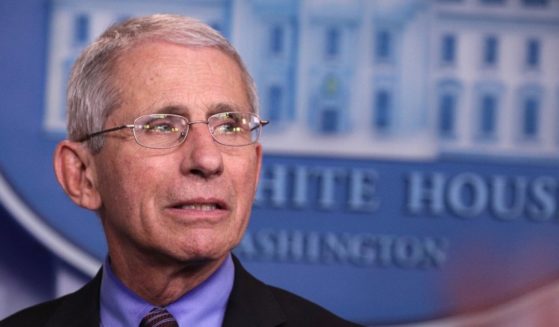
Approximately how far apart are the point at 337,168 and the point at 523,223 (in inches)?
22.4

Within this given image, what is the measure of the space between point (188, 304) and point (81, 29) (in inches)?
57.9

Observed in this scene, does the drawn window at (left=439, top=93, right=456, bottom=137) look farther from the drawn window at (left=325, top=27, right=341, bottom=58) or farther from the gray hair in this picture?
the gray hair

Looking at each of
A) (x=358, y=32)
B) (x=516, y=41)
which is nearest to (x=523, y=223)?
(x=516, y=41)

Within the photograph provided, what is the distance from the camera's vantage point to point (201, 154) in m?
1.34

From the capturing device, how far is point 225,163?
1.38 metres

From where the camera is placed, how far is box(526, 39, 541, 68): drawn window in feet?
9.09

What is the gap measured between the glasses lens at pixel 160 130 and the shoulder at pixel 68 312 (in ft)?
0.99

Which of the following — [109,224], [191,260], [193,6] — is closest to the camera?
[191,260]

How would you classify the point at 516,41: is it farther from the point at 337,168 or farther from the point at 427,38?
the point at 337,168

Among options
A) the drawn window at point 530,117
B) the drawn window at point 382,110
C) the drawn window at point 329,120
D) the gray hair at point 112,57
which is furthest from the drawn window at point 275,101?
the gray hair at point 112,57

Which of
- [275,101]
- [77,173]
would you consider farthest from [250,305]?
[275,101]

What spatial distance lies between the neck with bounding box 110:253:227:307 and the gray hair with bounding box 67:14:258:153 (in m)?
0.20

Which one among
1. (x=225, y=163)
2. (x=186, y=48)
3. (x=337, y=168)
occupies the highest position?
(x=186, y=48)

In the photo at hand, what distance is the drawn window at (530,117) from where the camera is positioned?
9.02 ft
